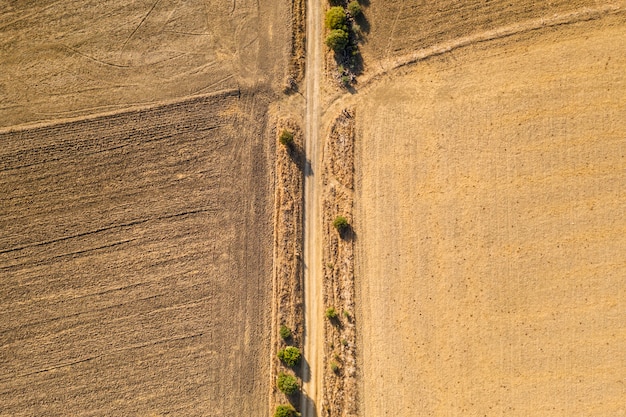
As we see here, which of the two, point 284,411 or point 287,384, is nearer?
point 284,411

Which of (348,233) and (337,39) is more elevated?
(337,39)

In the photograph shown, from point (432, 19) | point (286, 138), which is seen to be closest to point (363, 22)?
point (432, 19)

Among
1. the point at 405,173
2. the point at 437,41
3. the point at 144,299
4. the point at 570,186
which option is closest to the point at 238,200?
the point at 144,299

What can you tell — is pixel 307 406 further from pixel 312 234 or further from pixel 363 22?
pixel 363 22

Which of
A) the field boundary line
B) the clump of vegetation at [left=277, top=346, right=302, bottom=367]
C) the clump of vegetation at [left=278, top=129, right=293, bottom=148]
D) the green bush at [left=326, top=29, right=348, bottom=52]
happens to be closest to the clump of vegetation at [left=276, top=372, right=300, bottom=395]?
the clump of vegetation at [left=277, top=346, right=302, bottom=367]

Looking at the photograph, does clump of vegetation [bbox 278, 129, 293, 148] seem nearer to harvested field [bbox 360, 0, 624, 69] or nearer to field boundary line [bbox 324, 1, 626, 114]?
field boundary line [bbox 324, 1, 626, 114]

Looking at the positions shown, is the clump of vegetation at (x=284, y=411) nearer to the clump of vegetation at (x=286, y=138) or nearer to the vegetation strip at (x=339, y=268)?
the vegetation strip at (x=339, y=268)

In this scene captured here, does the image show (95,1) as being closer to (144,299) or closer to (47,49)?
(47,49)
